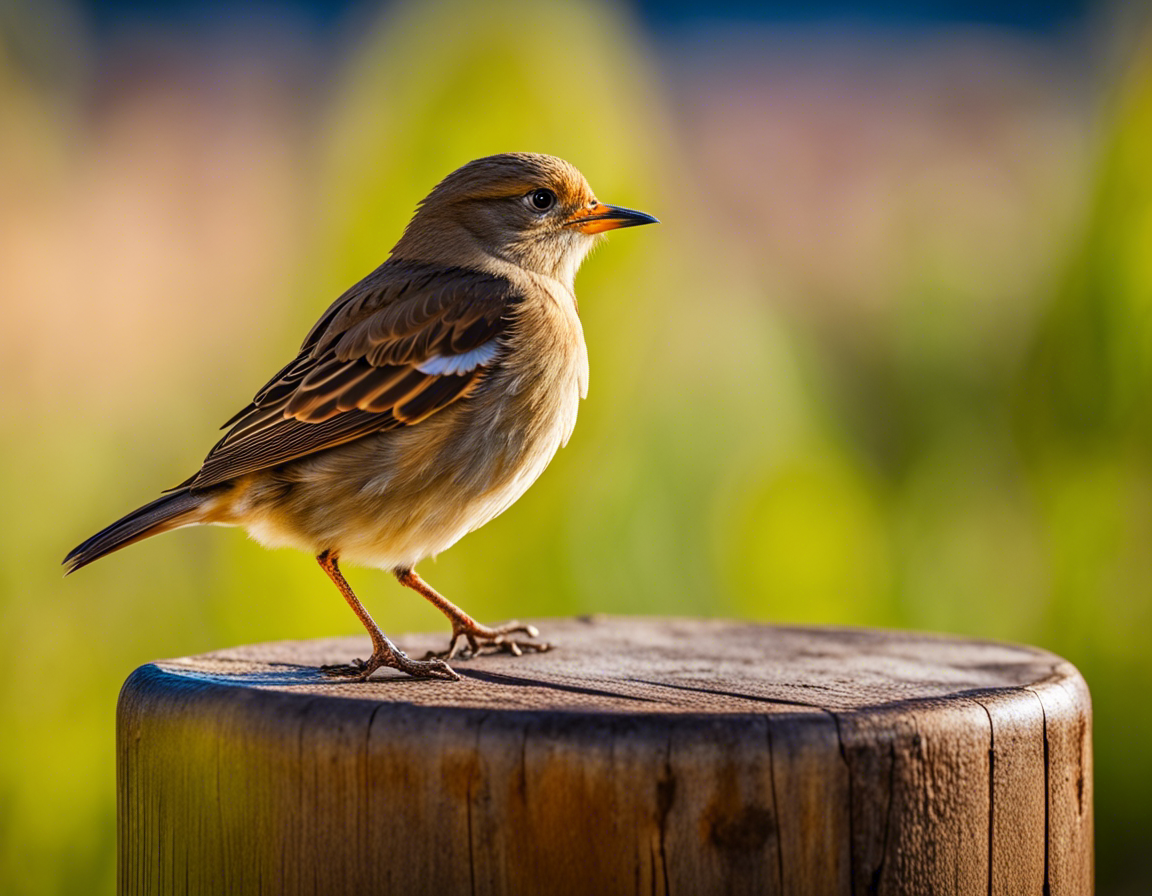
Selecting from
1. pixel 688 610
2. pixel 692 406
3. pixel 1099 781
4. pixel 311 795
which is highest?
pixel 692 406

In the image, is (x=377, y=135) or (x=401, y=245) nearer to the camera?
(x=401, y=245)

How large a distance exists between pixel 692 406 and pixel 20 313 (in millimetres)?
3383

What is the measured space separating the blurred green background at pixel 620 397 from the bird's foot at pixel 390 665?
2.24 meters

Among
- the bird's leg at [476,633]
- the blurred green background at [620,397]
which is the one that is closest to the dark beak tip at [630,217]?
the blurred green background at [620,397]

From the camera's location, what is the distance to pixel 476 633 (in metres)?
3.72

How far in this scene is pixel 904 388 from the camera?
6.04 meters

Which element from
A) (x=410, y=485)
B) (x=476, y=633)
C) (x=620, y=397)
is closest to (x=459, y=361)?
(x=410, y=485)

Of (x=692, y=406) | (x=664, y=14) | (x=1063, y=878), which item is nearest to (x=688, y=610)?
A: (x=692, y=406)

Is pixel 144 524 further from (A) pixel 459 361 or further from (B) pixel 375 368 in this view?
(A) pixel 459 361

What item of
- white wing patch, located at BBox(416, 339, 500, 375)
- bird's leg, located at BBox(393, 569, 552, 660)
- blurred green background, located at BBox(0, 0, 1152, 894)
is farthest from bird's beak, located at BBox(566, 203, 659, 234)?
bird's leg, located at BBox(393, 569, 552, 660)

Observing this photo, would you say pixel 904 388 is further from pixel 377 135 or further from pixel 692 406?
pixel 377 135

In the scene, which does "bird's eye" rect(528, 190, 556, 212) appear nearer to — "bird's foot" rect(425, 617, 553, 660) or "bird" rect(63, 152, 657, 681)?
"bird" rect(63, 152, 657, 681)

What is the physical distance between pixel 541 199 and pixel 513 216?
0.13m

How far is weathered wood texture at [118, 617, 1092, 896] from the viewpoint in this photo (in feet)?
6.86
